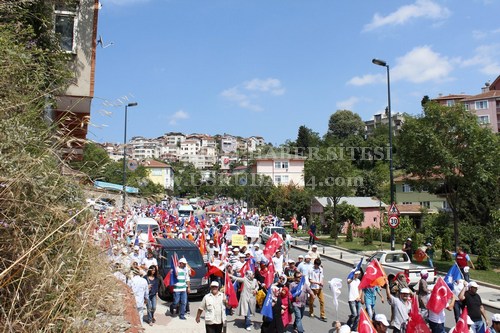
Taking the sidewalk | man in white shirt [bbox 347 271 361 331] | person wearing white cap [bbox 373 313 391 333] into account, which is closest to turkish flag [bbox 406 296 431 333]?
person wearing white cap [bbox 373 313 391 333]

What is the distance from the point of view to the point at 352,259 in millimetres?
24922

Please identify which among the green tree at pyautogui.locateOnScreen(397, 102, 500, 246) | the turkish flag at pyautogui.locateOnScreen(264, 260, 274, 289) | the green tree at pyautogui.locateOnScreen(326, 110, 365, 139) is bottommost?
the turkish flag at pyautogui.locateOnScreen(264, 260, 274, 289)

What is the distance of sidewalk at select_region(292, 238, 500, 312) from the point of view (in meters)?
15.0

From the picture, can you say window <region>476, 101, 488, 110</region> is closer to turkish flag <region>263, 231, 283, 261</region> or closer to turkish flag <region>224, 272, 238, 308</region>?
turkish flag <region>263, 231, 283, 261</region>

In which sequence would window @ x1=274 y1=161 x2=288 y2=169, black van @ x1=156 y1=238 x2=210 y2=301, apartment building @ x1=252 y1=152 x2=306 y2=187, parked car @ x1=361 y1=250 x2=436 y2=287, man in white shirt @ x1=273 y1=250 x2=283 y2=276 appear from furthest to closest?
window @ x1=274 y1=161 x2=288 y2=169 < apartment building @ x1=252 y1=152 x2=306 y2=187 < parked car @ x1=361 y1=250 x2=436 y2=287 < man in white shirt @ x1=273 y1=250 x2=283 y2=276 < black van @ x1=156 y1=238 x2=210 y2=301

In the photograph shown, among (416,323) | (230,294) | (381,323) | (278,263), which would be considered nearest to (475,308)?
(416,323)

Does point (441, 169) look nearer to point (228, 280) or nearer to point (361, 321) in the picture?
point (228, 280)

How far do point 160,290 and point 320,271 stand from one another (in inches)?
208

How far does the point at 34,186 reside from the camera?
334cm

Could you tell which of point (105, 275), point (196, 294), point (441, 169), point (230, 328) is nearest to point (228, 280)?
point (230, 328)

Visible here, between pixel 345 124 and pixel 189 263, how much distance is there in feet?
425

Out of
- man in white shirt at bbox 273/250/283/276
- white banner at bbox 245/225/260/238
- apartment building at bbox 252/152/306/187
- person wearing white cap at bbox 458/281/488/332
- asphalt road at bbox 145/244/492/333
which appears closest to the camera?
person wearing white cap at bbox 458/281/488/332

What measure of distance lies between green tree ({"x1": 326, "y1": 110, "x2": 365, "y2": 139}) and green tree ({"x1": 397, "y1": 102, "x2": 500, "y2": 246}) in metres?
118

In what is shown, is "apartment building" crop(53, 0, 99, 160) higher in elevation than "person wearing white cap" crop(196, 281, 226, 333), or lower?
higher
